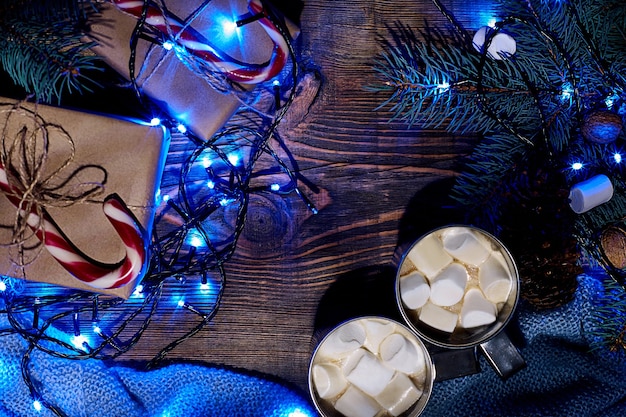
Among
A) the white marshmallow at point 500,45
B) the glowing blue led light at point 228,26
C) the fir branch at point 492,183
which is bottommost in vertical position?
the fir branch at point 492,183

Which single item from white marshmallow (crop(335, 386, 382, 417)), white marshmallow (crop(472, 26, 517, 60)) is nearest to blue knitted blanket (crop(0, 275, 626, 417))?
white marshmallow (crop(335, 386, 382, 417))

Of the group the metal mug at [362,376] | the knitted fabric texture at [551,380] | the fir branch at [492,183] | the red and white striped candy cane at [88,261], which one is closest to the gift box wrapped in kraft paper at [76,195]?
the red and white striped candy cane at [88,261]

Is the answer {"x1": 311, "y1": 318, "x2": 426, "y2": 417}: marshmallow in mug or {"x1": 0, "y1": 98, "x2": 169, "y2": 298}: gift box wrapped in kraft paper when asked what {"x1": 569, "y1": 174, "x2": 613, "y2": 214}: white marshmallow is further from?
{"x1": 0, "y1": 98, "x2": 169, "y2": 298}: gift box wrapped in kraft paper

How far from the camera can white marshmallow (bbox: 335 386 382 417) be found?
119cm

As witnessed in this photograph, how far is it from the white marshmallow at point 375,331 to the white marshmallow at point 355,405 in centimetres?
9

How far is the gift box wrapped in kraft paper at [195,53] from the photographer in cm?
111

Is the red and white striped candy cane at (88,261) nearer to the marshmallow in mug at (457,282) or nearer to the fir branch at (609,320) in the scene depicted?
the marshmallow in mug at (457,282)

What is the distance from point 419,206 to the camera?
4.19ft

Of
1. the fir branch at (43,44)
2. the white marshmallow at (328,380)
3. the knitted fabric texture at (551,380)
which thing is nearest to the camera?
the fir branch at (43,44)

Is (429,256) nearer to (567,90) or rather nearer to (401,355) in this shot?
(401,355)

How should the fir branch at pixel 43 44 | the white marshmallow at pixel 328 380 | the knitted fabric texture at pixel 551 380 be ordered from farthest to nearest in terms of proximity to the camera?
the knitted fabric texture at pixel 551 380, the white marshmallow at pixel 328 380, the fir branch at pixel 43 44

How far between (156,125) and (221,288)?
0.36 meters

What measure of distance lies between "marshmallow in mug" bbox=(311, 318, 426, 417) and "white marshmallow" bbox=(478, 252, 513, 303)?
177 millimetres

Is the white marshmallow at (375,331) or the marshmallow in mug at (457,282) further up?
the marshmallow in mug at (457,282)
